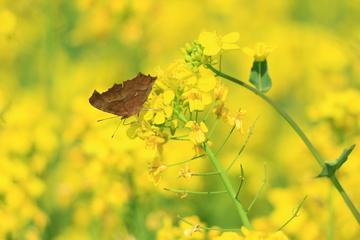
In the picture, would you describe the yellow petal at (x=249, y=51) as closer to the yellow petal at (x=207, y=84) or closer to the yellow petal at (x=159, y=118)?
the yellow petal at (x=207, y=84)

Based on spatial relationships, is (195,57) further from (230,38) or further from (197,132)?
(197,132)

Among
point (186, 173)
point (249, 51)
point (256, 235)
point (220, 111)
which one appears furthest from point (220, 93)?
point (256, 235)

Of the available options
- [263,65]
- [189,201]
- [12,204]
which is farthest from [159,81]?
[189,201]

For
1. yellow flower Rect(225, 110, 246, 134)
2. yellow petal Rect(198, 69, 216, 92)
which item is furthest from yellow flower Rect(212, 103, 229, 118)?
yellow petal Rect(198, 69, 216, 92)

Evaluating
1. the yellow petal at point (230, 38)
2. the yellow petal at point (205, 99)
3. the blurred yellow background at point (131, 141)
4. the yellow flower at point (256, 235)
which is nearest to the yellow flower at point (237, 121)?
the yellow petal at point (205, 99)

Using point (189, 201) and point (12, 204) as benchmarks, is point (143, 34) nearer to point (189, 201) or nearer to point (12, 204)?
point (189, 201)
